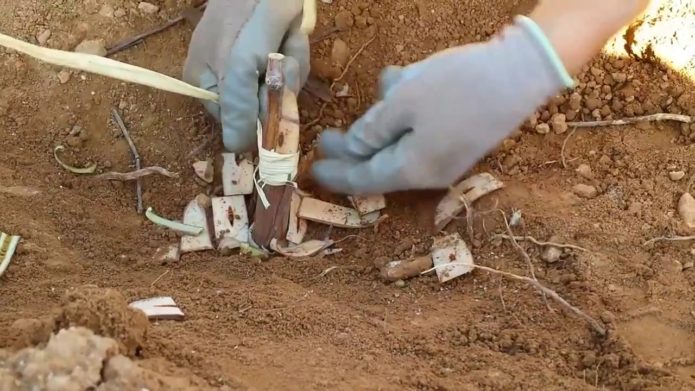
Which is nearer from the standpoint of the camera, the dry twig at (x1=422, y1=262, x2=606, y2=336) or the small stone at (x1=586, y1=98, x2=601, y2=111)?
the dry twig at (x1=422, y1=262, x2=606, y2=336)

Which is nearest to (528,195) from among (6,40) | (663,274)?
(663,274)

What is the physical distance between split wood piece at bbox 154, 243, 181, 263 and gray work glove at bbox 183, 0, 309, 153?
0.27 m

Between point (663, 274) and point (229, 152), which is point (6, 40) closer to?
point (229, 152)

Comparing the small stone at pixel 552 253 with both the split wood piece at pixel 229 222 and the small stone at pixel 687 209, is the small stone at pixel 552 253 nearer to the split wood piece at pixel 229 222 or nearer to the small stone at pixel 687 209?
the small stone at pixel 687 209

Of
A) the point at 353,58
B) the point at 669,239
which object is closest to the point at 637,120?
the point at 669,239

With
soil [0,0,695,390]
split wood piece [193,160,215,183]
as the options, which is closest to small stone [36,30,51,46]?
soil [0,0,695,390]

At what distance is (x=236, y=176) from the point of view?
1.81 m

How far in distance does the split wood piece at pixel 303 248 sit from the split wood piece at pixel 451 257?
0.26m

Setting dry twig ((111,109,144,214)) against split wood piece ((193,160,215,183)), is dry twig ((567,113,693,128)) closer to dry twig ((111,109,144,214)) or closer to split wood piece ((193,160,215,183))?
split wood piece ((193,160,215,183))

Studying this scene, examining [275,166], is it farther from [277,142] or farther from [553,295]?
[553,295]

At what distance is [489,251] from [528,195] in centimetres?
18

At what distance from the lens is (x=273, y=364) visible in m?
1.25

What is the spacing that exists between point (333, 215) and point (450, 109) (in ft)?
1.37

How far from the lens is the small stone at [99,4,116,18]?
2008 millimetres
